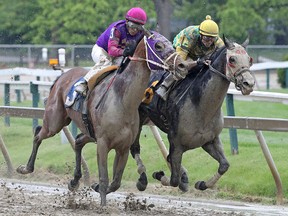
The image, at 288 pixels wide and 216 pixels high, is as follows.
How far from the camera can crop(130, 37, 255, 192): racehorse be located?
9.39 meters

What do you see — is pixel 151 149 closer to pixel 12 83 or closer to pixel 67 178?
pixel 67 178

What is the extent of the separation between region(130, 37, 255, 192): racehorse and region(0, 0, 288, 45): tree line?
18.2m

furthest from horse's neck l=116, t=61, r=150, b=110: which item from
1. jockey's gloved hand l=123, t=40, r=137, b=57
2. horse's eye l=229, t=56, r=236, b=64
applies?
horse's eye l=229, t=56, r=236, b=64

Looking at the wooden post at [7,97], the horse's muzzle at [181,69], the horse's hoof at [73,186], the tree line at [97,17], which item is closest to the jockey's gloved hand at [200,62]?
the horse's muzzle at [181,69]

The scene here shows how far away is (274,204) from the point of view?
34.4 feet

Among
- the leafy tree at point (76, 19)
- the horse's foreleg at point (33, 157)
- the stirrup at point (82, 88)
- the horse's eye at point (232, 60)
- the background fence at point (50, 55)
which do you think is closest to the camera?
the horse's eye at point (232, 60)

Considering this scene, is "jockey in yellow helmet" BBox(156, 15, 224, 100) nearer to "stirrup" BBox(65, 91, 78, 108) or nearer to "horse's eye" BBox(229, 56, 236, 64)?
"horse's eye" BBox(229, 56, 236, 64)

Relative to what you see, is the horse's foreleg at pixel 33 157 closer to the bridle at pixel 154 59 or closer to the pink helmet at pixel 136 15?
the pink helmet at pixel 136 15

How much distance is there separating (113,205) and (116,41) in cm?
179

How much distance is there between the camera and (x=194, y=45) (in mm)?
10234

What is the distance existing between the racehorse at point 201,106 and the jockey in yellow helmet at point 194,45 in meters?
0.12

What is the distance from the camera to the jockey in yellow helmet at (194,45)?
1005cm

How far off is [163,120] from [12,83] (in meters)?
5.86

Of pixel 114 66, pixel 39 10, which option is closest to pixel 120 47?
pixel 114 66
